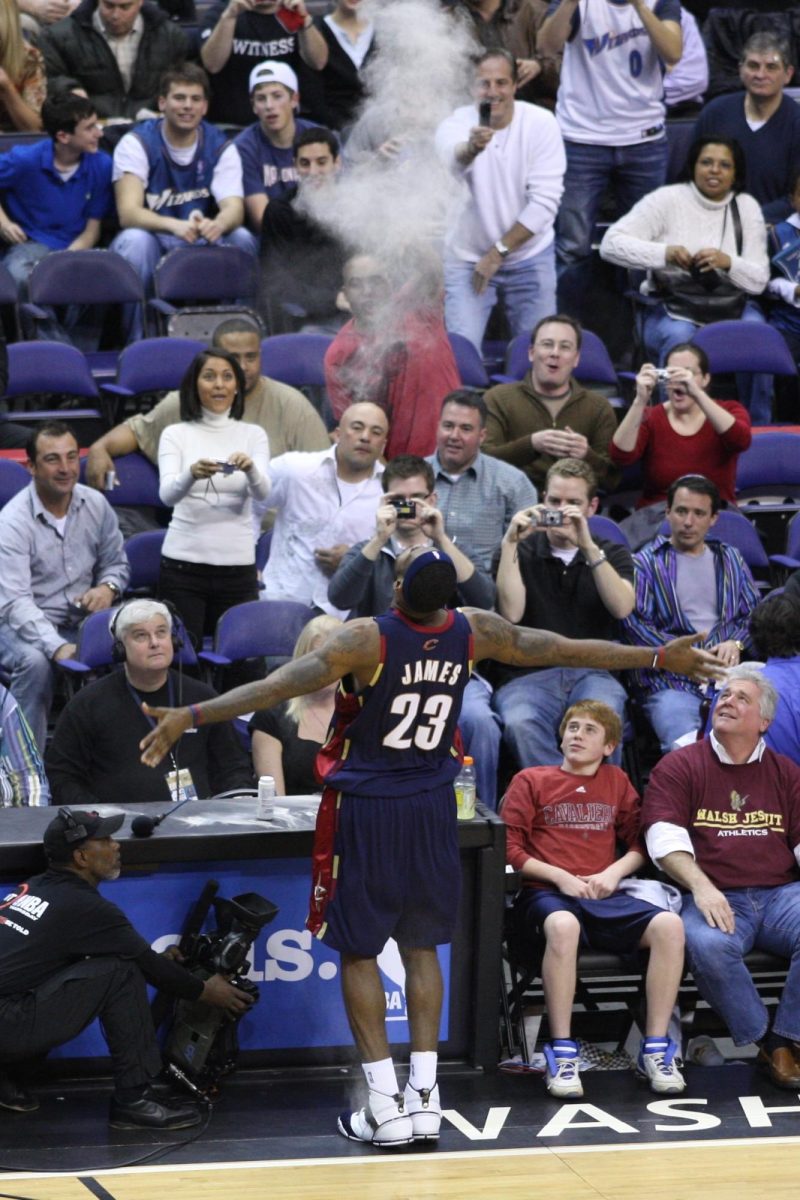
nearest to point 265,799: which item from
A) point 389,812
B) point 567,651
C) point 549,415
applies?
point 389,812

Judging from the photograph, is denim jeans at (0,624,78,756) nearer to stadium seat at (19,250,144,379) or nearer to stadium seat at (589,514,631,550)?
stadium seat at (589,514,631,550)

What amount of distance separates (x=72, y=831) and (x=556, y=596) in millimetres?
2554

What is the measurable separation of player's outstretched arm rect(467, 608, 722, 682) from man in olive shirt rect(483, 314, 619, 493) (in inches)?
97.2

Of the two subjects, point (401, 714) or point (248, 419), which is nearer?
point (401, 714)

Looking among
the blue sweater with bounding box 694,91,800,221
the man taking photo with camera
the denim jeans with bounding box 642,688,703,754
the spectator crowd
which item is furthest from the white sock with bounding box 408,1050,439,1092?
the blue sweater with bounding box 694,91,800,221

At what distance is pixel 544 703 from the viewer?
21.3ft

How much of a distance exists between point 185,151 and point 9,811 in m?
4.64

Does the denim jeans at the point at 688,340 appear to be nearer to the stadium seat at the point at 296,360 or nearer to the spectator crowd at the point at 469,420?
the spectator crowd at the point at 469,420

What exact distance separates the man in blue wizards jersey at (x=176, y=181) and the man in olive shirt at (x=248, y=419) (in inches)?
51.3

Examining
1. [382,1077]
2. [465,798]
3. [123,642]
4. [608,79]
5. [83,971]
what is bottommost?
[382,1077]

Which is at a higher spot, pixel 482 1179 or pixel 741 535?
pixel 741 535

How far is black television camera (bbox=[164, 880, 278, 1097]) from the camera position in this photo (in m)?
5.02

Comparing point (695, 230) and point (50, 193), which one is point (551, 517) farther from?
point (50, 193)

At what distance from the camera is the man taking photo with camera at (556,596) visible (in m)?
6.45
